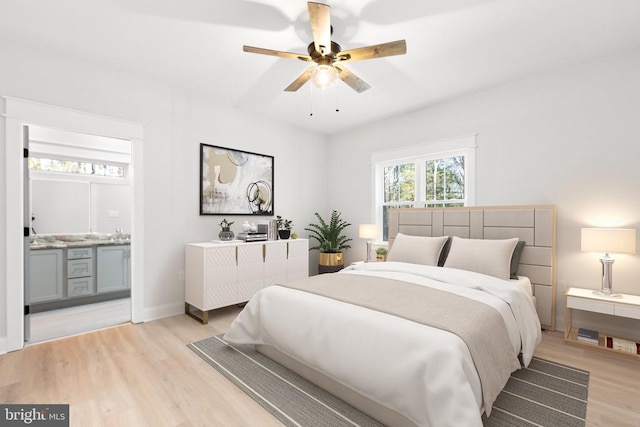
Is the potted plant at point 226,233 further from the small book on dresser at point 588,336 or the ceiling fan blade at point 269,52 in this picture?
the small book on dresser at point 588,336

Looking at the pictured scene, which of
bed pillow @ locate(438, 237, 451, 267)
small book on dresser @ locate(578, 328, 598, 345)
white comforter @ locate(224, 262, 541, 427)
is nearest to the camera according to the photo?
white comforter @ locate(224, 262, 541, 427)

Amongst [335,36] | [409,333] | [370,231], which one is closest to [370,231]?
[370,231]

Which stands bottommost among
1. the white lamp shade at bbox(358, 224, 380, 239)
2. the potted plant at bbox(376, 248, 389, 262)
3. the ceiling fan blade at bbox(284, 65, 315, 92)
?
the potted plant at bbox(376, 248, 389, 262)

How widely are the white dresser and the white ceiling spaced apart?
1.91 meters

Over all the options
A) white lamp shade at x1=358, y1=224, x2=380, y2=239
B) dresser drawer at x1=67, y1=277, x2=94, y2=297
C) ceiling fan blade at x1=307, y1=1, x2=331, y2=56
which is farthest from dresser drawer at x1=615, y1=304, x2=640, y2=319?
dresser drawer at x1=67, y1=277, x2=94, y2=297

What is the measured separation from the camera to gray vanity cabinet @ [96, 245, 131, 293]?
411cm

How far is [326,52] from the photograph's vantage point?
7.22 feet

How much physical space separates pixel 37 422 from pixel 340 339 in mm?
1781

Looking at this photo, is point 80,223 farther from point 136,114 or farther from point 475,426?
point 475,426

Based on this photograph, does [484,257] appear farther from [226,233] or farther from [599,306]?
[226,233]

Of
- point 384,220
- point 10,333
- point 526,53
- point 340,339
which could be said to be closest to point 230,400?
point 340,339

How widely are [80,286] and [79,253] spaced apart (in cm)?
44

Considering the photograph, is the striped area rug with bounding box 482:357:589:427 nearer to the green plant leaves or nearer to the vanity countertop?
the green plant leaves

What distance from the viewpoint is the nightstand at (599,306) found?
2.42m
